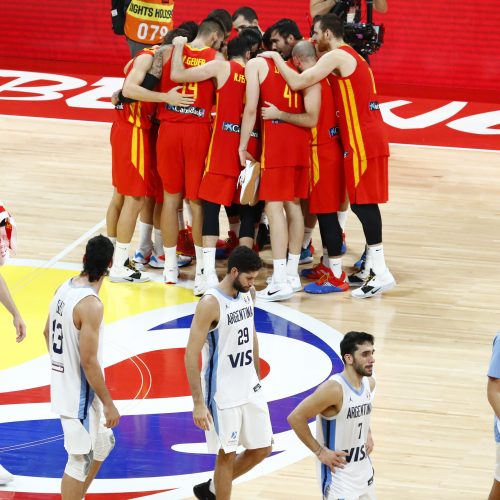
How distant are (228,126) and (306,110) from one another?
58 cm

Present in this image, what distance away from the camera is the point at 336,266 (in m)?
9.29

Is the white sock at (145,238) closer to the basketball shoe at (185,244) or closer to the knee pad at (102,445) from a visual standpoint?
the basketball shoe at (185,244)

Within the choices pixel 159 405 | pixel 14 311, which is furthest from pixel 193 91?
pixel 14 311

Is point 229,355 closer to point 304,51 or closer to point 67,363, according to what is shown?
point 67,363

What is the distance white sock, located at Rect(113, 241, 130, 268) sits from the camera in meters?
9.27

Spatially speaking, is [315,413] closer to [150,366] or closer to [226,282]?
→ [226,282]

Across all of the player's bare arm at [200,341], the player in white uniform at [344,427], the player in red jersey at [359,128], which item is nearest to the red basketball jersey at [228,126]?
the player in red jersey at [359,128]

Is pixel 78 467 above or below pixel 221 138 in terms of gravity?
below

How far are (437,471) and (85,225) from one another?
16.5ft

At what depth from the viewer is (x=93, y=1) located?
55.2ft

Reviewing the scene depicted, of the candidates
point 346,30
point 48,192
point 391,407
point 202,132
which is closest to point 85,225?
point 48,192

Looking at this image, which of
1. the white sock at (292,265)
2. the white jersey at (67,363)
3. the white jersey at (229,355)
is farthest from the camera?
the white sock at (292,265)

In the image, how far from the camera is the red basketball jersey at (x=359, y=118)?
8891 mm

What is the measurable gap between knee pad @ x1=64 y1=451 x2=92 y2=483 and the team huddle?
3.45m
